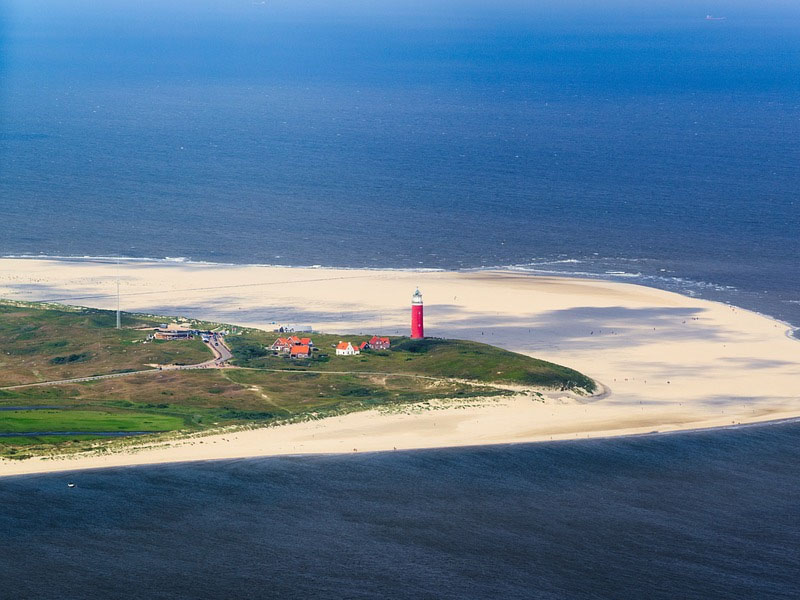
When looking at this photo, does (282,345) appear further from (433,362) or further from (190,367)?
(433,362)

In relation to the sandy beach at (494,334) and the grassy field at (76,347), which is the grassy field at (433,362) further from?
the grassy field at (76,347)

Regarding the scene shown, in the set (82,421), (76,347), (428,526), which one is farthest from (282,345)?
(428,526)

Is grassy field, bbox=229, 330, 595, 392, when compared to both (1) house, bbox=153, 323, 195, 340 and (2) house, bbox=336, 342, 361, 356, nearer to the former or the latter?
(2) house, bbox=336, 342, 361, 356

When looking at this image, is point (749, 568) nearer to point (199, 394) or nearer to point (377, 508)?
point (377, 508)

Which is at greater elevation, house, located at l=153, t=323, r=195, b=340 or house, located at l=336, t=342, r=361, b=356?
house, located at l=153, t=323, r=195, b=340

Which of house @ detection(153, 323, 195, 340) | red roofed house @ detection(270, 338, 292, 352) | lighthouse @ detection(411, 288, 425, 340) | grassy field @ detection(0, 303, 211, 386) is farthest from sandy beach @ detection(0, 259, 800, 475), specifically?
red roofed house @ detection(270, 338, 292, 352)

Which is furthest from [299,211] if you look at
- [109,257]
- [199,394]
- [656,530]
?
[656,530]

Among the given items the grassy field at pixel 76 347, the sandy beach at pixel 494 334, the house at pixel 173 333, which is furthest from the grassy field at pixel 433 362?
the grassy field at pixel 76 347
